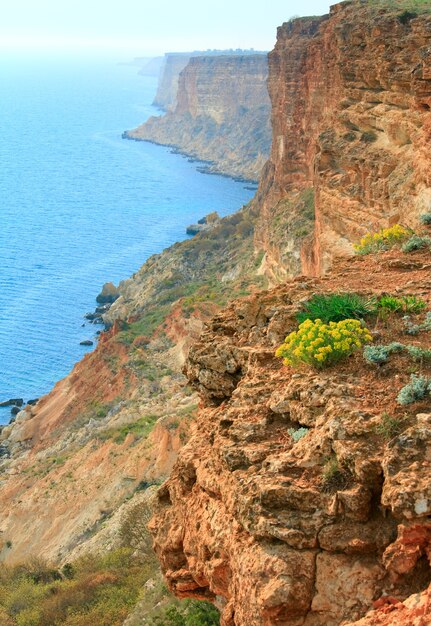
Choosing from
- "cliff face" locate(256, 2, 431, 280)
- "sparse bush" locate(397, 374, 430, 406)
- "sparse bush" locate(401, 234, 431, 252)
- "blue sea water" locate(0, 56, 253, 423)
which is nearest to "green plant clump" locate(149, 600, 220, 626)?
"sparse bush" locate(401, 234, 431, 252)

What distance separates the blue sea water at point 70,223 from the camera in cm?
5706

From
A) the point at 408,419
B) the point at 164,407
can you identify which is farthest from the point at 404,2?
the point at 408,419

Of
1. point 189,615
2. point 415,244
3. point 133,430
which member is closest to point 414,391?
point 415,244

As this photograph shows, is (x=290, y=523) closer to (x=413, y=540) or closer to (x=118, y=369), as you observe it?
(x=413, y=540)

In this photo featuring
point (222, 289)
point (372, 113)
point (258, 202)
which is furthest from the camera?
point (258, 202)

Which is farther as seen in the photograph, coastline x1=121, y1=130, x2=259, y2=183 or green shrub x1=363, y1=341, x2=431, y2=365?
coastline x1=121, y1=130, x2=259, y2=183

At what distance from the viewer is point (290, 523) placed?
22.3 ft

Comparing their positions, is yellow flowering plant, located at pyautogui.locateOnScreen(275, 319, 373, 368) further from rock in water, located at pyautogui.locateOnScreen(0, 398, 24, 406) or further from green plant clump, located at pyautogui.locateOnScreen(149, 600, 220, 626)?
rock in water, located at pyautogui.locateOnScreen(0, 398, 24, 406)

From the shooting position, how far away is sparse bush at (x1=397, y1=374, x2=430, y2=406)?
7.30m

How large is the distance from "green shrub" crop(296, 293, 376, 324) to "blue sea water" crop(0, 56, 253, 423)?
39056 millimetres

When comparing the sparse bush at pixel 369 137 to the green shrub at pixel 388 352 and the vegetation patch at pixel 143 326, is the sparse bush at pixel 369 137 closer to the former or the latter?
the green shrub at pixel 388 352

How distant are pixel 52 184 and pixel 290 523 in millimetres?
106524

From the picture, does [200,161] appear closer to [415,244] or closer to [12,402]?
[12,402]

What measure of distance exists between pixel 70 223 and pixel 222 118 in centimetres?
6073
